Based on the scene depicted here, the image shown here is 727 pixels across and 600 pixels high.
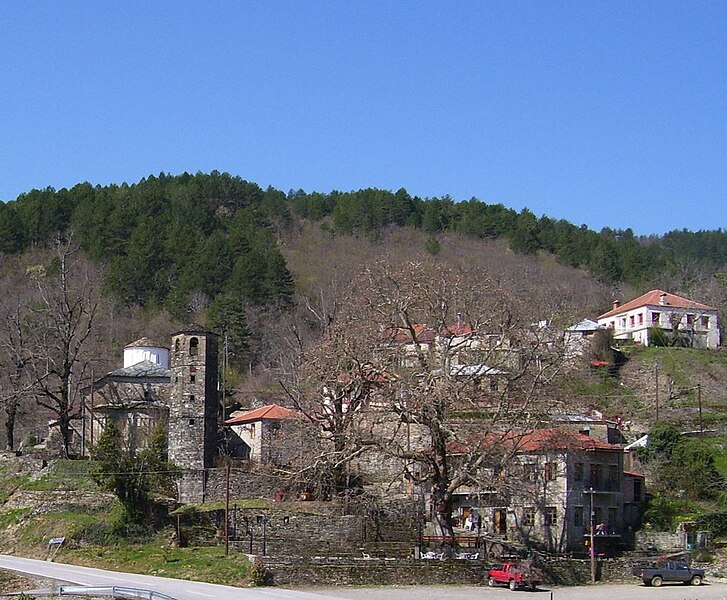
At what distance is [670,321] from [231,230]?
53776mm

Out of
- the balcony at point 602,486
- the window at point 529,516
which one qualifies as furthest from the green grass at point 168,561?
the balcony at point 602,486

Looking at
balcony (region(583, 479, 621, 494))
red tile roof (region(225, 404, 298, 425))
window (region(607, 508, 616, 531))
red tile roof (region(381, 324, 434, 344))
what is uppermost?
red tile roof (region(381, 324, 434, 344))

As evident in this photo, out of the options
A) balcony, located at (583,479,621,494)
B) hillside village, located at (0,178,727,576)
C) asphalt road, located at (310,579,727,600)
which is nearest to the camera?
asphalt road, located at (310,579,727,600)

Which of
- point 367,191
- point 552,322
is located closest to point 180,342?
point 552,322

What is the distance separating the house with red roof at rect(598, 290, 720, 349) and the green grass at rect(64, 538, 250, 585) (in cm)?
5013

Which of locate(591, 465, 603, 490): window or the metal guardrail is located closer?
the metal guardrail

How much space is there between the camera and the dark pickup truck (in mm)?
45375

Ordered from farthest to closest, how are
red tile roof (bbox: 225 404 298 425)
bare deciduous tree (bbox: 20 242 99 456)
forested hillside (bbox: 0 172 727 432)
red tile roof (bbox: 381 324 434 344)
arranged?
1. forested hillside (bbox: 0 172 727 432)
2. red tile roof (bbox: 225 404 298 425)
3. bare deciduous tree (bbox: 20 242 99 456)
4. red tile roof (bbox: 381 324 434 344)

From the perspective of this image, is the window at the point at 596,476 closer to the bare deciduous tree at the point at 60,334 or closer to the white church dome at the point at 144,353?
the bare deciduous tree at the point at 60,334

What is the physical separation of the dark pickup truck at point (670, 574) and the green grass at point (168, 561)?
51.7ft

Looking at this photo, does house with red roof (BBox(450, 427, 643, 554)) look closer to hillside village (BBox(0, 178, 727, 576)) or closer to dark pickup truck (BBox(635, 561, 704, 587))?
hillside village (BBox(0, 178, 727, 576))

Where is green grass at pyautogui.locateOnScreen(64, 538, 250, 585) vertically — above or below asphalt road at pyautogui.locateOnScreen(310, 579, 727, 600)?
above

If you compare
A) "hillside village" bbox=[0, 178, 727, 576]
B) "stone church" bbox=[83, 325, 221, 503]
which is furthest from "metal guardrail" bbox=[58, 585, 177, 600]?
"stone church" bbox=[83, 325, 221, 503]

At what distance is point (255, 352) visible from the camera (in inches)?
3942
